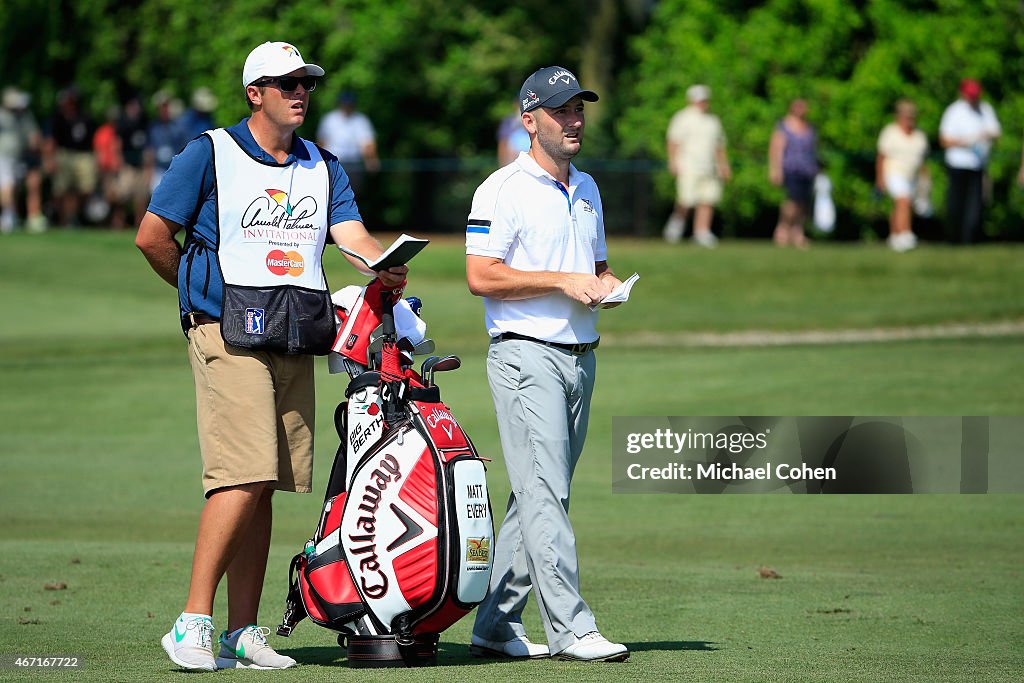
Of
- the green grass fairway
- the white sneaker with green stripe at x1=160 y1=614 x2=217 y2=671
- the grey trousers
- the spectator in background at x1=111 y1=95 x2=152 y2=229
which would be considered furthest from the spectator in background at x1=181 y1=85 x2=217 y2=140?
the white sneaker with green stripe at x1=160 y1=614 x2=217 y2=671

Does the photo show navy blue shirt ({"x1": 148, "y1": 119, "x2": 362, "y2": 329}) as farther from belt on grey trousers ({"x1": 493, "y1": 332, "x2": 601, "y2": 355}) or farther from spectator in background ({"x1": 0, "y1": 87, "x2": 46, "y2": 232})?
spectator in background ({"x1": 0, "y1": 87, "x2": 46, "y2": 232})

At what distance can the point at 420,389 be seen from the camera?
21.0 ft

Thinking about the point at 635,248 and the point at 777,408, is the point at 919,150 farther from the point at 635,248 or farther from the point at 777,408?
the point at 777,408

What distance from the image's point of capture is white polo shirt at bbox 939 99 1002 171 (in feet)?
77.0

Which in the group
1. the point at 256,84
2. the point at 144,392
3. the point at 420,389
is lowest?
the point at 144,392

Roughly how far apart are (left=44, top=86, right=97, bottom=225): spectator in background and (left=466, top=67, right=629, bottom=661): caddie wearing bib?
2337 centimetres

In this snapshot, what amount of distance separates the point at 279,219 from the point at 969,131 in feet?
60.6

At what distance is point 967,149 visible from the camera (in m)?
23.6

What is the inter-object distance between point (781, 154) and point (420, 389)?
19.4 metres

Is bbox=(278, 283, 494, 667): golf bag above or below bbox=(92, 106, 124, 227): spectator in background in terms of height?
below

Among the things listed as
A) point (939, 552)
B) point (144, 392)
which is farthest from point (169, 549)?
point (144, 392)

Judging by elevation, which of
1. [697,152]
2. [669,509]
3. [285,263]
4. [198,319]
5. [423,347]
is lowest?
[669,509]

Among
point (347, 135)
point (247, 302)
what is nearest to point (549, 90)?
point (247, 302)

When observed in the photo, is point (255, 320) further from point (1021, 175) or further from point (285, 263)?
point (1021, 175)
